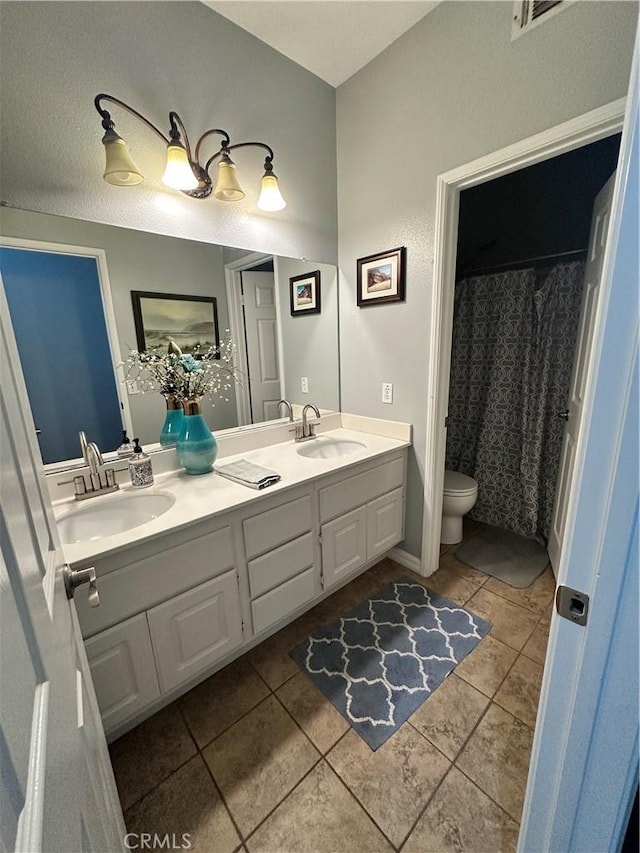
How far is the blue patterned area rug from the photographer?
1.35m

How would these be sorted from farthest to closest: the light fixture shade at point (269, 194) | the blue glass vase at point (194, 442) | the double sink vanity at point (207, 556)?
the light fixture shade at point (269, 194), the blue glass vase at point (194, 442), the double sink vanity at point (207, 556)

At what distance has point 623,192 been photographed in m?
0.52

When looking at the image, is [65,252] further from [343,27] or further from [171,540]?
[343,27]

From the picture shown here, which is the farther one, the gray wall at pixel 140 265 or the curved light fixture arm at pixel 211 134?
the curved light fixture arm at pixel 211 134

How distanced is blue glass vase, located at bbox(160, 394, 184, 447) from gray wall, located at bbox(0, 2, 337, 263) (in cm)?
76

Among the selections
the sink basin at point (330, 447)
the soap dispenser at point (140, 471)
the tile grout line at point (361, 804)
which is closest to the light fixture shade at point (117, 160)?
the soap dispenser at point (140, 471)

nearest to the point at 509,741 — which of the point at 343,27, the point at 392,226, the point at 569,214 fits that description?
the point at 392,226

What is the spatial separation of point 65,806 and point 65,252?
1586mm

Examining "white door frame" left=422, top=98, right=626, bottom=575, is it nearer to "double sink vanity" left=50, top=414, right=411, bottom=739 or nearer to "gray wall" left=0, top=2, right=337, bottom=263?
"double sink vanity" left=50, top=414, right=411, bottom=739

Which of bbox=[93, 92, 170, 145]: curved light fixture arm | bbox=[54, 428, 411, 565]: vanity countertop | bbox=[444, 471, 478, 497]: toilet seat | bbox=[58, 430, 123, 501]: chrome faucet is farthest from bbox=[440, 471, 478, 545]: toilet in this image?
bbox=[93, 92, 170, 145]: curved light fixture arm

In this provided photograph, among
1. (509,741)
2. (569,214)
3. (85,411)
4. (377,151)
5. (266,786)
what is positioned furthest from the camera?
(569,214)

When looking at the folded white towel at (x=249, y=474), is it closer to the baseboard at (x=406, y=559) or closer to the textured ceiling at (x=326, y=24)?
the baseboard at (x=406, y=559)

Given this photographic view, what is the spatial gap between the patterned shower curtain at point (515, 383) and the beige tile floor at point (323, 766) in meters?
1.07

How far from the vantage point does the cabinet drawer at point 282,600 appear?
1.48 meters
